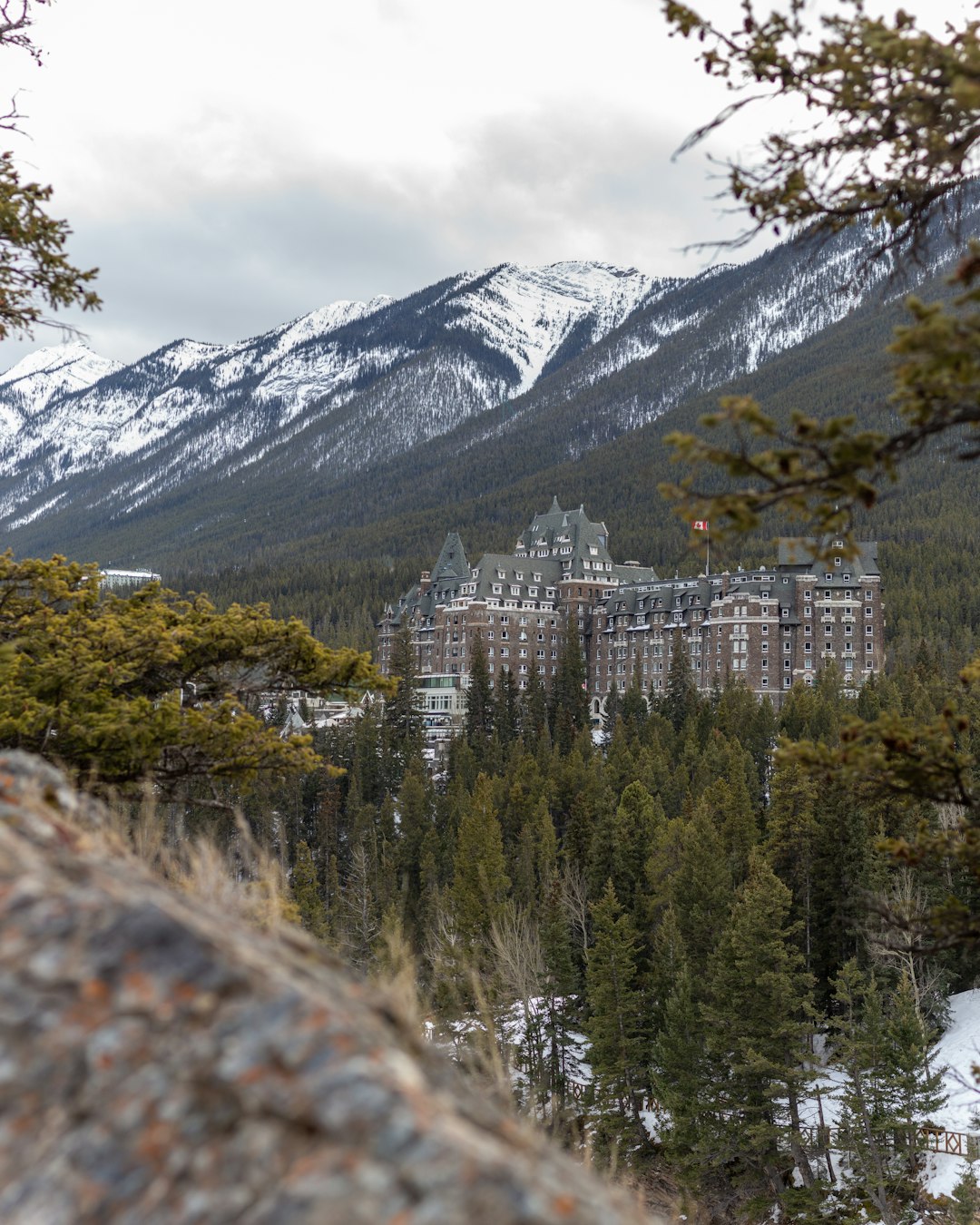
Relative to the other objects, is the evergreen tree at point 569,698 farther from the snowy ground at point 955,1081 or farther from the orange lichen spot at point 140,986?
the orange lichen spot at point 140,986

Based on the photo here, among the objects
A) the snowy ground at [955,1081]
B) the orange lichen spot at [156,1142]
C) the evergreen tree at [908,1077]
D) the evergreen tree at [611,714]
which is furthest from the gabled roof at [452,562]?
the orange lichen spot at [156,1142]

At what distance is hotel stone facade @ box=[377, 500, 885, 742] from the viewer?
389ft

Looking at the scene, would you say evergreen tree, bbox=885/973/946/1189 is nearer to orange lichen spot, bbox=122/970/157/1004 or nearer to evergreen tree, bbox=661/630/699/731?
orange lichen spot, bbox=122/970/157/1004

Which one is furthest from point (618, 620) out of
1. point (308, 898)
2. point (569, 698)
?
point (308, 898)

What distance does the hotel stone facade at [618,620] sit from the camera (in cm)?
11844

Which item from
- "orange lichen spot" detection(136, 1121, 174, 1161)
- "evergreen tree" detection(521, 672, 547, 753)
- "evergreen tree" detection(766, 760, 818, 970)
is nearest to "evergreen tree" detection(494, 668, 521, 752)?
"evergreen tree" detection(521, 672, 547, 753)

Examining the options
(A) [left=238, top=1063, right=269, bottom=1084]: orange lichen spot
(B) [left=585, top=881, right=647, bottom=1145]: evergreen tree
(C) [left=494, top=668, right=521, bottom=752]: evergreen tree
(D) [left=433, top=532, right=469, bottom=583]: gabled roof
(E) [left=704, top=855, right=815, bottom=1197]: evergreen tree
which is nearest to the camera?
(A) [left=238, top=1063, right=269, bottom=1084]: orange lichen spot

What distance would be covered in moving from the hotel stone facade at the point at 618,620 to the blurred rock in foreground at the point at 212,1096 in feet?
346

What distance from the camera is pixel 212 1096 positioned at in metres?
3.36

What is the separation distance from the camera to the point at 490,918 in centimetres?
5488

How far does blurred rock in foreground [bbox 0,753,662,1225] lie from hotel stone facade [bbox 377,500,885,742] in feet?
346

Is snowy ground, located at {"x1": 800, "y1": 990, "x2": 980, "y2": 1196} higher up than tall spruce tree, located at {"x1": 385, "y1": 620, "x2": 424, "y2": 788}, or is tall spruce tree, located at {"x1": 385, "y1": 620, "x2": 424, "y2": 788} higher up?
tall spruce tree, located at {"x1": 385, "y1": 620, "x2": 424, "y2": 788}

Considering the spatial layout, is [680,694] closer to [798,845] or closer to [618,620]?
[618,620]

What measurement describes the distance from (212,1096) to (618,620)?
132188 mm
